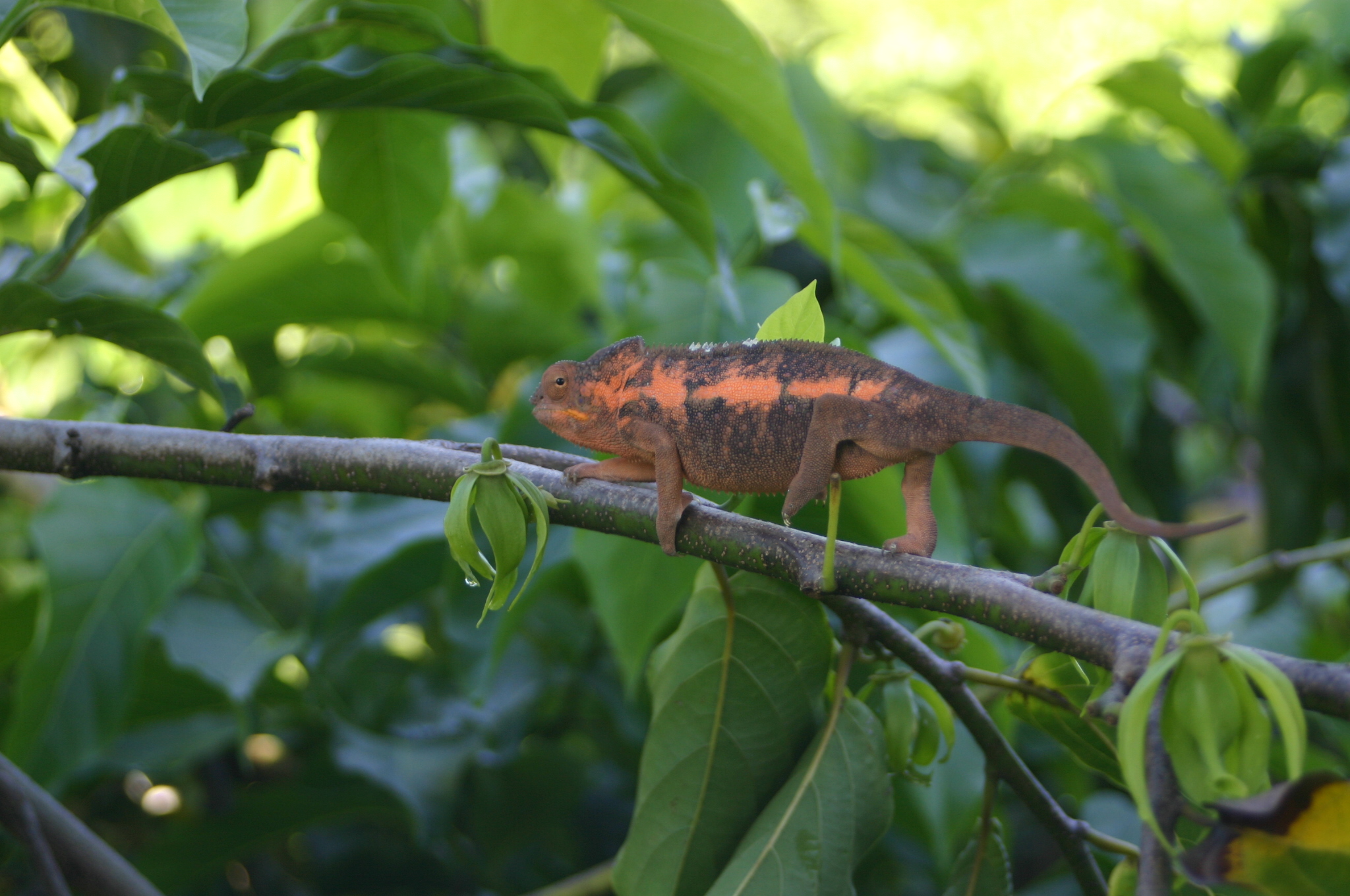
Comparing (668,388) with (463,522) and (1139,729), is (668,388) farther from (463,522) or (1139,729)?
(1139,729)

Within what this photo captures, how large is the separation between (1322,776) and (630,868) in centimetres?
58

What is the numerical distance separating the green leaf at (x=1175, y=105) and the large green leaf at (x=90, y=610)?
6.61ft

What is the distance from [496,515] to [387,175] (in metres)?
0.89

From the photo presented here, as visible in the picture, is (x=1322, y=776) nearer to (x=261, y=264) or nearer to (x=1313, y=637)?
(x=261, y=264)

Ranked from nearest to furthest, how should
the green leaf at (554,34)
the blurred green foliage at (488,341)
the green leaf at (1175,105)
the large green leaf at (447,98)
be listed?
the large green leaf at (447,98) < the blurred green foliage at (488,341) < the green leaf at (554,34) < the green leaf at (1175,105)

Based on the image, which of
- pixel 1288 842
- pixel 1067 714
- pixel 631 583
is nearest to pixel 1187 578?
pixel 1288 842

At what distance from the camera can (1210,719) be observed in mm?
567

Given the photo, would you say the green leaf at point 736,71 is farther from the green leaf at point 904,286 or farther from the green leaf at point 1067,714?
the green leaf at point 1067,714

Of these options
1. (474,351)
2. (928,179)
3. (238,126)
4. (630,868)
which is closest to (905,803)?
(630,868)

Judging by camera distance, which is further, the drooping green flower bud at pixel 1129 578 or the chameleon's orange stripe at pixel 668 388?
the chameleon's orange stripe at pixel 668 388

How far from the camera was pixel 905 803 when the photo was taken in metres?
1.55

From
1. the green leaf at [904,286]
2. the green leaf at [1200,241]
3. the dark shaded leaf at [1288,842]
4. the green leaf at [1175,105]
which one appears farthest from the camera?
the green leaf at [1175,105]

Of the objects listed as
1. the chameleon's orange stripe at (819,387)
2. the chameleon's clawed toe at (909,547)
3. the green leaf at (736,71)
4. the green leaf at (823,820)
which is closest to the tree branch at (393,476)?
the chameleon's clawed toe at (909,547)

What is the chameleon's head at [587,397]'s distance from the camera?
36.5 inches
